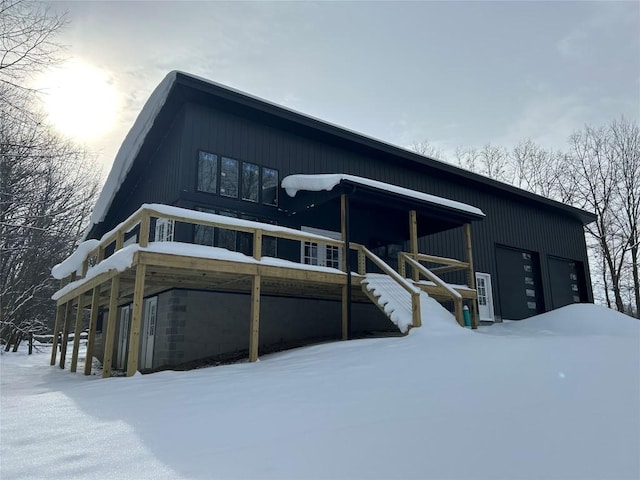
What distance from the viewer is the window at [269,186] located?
1195 centimetres

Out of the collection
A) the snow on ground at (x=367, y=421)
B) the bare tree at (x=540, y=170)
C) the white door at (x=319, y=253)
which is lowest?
the snow on ground at (x=367, y=421)

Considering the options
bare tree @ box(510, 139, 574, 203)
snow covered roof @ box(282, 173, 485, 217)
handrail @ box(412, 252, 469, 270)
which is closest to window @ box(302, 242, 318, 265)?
snow covered roof @ box(282, 173, 485, 217)

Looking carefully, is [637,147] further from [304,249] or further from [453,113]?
[304,249]

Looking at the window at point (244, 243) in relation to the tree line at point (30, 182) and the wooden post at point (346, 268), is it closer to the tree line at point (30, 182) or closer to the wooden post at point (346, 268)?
the wooden post at point (346, 268)

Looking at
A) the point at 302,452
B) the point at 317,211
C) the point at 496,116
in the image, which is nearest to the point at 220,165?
the point at 317,211

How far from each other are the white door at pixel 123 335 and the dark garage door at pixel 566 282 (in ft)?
53.4

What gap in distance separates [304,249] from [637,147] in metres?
22.2

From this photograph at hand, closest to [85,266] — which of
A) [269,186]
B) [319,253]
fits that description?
[269,186]

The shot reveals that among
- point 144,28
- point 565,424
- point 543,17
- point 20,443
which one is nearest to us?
point 565,424

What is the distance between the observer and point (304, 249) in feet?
40.2

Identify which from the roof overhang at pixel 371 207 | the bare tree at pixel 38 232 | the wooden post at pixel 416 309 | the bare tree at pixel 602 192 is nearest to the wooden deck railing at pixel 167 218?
the roof overhang at pixel 371 207

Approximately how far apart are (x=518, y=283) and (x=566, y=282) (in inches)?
142

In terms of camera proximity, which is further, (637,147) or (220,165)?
(637,147)

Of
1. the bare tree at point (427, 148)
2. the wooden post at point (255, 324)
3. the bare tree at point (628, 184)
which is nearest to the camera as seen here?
the wooden post at point (255, 324)
